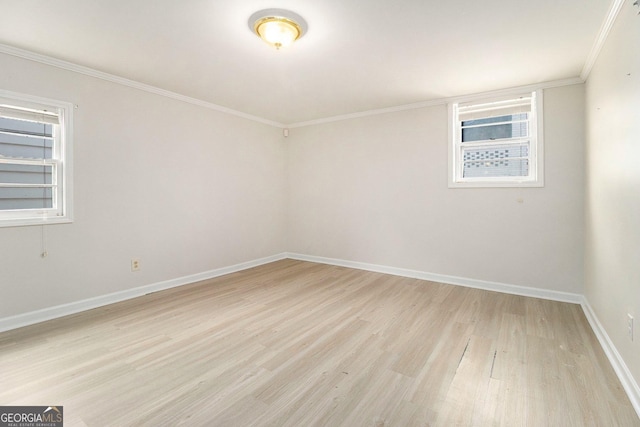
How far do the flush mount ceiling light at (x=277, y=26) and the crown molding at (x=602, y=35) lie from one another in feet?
6.92

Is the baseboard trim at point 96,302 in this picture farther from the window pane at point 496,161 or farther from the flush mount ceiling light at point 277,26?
the window pane at point 496,161

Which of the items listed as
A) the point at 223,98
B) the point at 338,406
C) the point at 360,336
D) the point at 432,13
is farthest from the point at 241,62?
the point at 338,406

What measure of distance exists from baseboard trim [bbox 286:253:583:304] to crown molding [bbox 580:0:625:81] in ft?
7.75

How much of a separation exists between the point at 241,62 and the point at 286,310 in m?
2.50

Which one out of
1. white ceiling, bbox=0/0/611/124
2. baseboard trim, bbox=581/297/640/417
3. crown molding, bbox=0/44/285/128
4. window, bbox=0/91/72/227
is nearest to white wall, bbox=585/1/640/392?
baseboard trim, bbox=581/297/640/417

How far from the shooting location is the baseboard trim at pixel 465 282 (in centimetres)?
330

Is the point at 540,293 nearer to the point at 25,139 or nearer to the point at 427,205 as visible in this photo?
the point at 427,205

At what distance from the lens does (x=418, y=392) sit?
1755 mm

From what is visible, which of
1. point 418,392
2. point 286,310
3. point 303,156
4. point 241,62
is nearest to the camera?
point 418,392

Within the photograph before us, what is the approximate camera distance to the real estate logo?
1.53m

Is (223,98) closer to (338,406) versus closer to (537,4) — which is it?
(537,4)

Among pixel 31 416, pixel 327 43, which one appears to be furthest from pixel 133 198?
pixel 327 43

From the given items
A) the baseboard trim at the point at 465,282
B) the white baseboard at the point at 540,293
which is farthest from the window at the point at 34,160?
the baseboard trim at the point at 465,282

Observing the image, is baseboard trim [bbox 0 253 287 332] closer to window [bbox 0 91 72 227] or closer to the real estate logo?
window [bbox 0 91 72 227]
